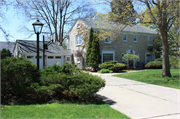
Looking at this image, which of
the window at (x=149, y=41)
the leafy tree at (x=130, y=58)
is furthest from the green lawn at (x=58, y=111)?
the window at (x=149, y=41)

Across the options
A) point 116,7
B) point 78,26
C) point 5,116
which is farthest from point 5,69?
point 78,26

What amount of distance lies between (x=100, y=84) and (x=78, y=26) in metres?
19.6

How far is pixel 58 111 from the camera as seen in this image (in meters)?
4.49

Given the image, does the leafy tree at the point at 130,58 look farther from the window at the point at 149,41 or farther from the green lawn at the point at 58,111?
the green lawn at the point at 58,111

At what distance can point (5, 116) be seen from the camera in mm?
3994

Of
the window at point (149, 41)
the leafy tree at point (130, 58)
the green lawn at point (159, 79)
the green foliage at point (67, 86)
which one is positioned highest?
the window at point (149, 41)

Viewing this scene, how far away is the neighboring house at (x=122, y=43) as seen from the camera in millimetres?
22052

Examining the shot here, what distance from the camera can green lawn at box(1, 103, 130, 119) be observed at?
414 cm

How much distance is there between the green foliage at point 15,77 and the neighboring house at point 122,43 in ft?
53.6

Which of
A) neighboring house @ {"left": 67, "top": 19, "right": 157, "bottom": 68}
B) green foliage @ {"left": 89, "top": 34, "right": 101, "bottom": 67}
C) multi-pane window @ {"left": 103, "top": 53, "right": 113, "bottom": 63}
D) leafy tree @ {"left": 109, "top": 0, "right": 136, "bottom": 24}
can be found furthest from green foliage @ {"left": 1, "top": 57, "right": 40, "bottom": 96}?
multi-pane window @ {"left": 103, "top": 53, "right": 113, "bottom": 63}

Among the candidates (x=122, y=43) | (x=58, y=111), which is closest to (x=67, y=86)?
(x=58, y=111)

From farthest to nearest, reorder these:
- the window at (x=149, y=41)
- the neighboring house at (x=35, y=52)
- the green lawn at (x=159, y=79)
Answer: the window at (x=149, y=41) < the neighboring house at (x=35, y=52) < the green lawn at (x=159, y=79)

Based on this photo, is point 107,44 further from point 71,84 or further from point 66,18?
point 71,84

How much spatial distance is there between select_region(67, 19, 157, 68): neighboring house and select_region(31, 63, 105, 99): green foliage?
52.0 ft
